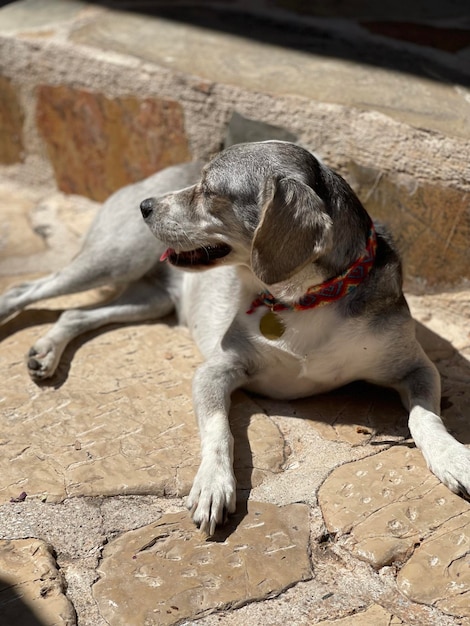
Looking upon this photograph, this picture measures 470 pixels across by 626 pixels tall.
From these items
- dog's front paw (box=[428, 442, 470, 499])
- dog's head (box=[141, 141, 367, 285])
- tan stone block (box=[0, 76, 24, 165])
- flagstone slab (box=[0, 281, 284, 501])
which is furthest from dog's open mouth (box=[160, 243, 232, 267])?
tan stone block (box=[0, 76, 24, 165])

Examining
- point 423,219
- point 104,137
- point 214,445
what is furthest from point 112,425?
point 104,137

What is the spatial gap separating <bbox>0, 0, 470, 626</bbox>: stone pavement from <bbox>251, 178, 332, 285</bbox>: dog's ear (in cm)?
71

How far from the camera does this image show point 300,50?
4.67 metres

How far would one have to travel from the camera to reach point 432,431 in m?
2.94

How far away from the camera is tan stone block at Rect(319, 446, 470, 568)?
8.50 feet

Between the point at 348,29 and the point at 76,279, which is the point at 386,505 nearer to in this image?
the point at 76,279

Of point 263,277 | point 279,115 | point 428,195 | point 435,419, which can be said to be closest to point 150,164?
point 279,115

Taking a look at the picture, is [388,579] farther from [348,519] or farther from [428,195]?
[428,195]

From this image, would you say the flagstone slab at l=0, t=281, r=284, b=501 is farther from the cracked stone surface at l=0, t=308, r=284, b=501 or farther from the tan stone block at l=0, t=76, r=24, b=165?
the tan stone block at l=0, t=76, r=24, b=165

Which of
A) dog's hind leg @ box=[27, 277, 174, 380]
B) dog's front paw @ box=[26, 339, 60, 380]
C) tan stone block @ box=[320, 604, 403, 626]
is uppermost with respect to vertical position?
tan stone block @ box=[320, 604, 403, 626]

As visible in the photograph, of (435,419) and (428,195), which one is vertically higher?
(428,195)

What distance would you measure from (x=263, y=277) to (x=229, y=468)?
2.13 feet

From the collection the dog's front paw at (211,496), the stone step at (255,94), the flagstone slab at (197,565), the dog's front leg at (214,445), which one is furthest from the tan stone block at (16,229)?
the flagstone slab at (197,565)

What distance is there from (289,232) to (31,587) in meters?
1.34
